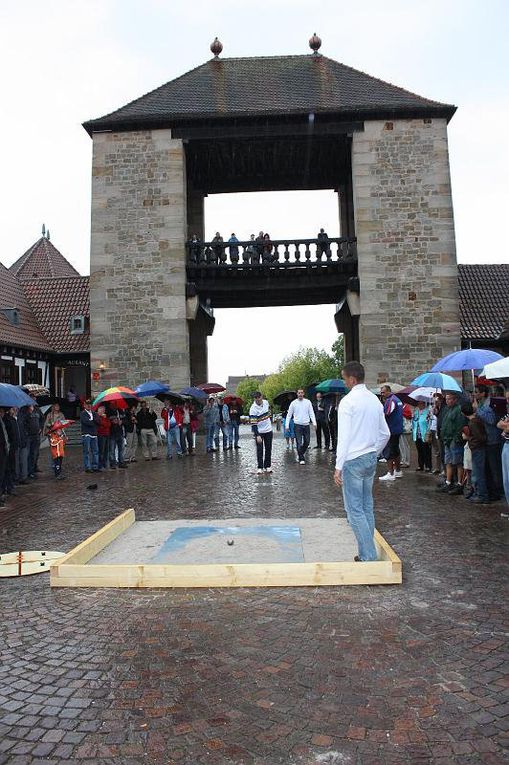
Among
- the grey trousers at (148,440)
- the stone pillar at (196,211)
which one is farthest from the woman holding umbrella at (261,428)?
the stone pillar at (196,211)

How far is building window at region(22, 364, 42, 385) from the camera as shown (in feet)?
77.2

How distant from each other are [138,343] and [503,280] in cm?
1658

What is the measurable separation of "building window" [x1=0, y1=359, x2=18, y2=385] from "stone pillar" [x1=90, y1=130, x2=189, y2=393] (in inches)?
144

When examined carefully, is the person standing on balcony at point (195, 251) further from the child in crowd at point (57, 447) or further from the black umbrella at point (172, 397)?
the child in crowd at point (57, 447)

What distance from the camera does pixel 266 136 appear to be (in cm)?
2122

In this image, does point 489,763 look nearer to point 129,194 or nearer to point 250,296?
point 129,194

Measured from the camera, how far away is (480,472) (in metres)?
8.54

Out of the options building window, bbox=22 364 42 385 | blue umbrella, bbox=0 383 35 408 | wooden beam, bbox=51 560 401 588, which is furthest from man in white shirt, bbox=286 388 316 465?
building window, bbox=22 364 42 385

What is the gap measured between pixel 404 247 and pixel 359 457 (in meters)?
17.2

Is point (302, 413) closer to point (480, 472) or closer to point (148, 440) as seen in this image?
point (148, 440)

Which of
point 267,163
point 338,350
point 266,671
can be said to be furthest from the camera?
point 338,350

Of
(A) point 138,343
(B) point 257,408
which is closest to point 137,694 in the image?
(B) point 257,408

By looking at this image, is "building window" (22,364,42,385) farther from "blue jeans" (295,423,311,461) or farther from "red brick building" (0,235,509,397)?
"blue jeans" (295,423,311,461)

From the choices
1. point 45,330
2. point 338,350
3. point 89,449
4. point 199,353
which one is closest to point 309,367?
point 338,350
